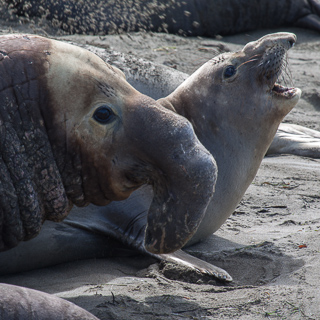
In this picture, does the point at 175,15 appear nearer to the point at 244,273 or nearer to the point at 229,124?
the point at 229,124

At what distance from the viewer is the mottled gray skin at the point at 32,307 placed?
6.73 ft

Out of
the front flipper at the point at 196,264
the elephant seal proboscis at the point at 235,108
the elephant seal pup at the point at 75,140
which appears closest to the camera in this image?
the elephant seal pup at the point at 75,140

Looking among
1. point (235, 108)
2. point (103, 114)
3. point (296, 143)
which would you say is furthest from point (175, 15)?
point (103, 114)

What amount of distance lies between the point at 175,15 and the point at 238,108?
251 inches

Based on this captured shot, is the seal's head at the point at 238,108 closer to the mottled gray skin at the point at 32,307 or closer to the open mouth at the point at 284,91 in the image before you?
the open mouth at the point at 284,91

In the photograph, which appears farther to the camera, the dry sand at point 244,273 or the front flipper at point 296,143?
the front flipper at point 296,143

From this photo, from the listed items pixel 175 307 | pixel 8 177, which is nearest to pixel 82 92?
pixel 8 177

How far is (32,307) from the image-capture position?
210 cm

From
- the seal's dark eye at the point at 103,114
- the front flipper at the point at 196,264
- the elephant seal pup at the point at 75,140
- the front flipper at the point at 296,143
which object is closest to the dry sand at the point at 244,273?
the front flipper at the point at 196,264

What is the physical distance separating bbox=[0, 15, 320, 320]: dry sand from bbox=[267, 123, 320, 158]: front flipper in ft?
0.66

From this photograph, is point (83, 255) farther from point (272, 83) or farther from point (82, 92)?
point (272, 83)

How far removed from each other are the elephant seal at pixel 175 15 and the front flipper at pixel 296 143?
3.85 m

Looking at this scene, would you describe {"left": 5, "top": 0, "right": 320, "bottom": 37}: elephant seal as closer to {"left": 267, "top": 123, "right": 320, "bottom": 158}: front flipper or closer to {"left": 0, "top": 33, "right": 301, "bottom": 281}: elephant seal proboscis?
{"left": 267, "top": 123, "right": 320, "bottom": 158}: front flipper

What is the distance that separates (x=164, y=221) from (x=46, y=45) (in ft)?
3.19
